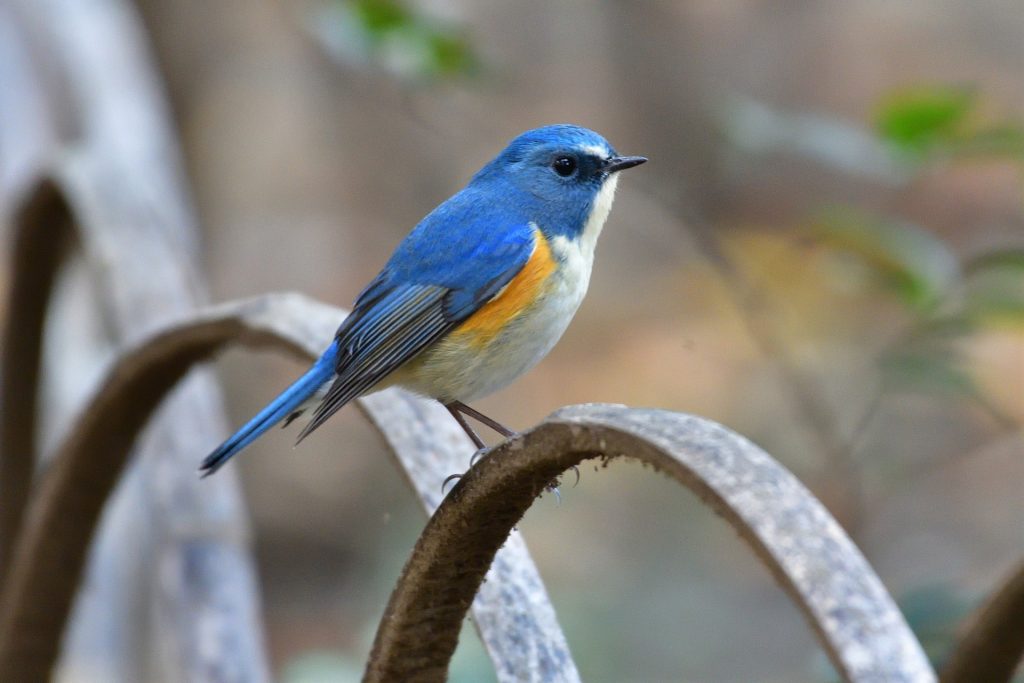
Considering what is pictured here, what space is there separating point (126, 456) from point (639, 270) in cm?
613

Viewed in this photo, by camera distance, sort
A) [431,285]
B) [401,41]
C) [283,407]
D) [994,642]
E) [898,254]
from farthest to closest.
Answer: [401,41] < [898,254] < [431,285] < [283,407] < [994,642]

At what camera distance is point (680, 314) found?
25.7 ft

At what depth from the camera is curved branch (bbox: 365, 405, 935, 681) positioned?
833 millimetres

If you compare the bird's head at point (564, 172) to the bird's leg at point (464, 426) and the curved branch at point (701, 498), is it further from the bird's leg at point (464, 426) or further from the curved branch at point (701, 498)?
the curved branch at point (701, 498)

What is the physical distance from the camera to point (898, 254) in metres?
2.75

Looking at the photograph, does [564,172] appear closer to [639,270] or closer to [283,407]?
[283,407]

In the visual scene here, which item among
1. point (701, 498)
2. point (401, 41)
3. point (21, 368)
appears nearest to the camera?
point (701, 498)

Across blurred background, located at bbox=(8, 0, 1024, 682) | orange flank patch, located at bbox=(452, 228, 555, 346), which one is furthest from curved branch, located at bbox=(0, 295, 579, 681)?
blurred background, located at bbox=(8, 0, 1024, 682)

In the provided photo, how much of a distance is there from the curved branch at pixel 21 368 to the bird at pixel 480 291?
1.05 metres

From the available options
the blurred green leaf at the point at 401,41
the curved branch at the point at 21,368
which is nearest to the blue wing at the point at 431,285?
the blurred green leaf at the point at 401,41

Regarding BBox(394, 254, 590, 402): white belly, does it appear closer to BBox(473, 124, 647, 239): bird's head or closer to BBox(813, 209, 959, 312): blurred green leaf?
BBox(473, 124, 647, 239): bird's head

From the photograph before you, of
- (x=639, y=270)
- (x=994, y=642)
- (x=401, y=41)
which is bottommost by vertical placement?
(x=994, y=642)

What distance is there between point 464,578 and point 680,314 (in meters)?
6.51

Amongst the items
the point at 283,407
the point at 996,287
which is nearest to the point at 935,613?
the point at 996,287
